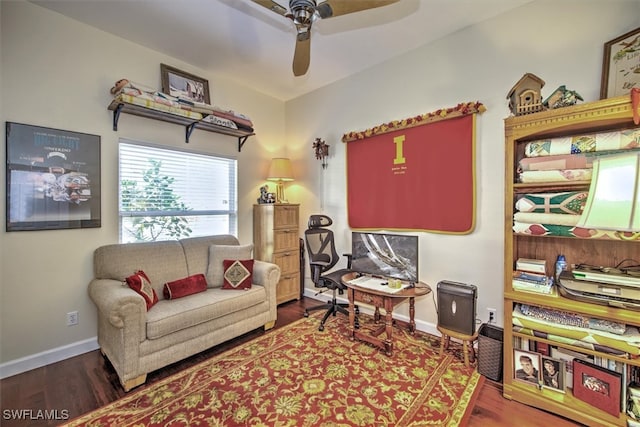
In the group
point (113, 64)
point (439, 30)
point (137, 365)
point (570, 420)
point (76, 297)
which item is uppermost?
point (439, 30)

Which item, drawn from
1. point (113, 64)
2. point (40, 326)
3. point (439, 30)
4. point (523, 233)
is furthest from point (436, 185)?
point (40, 326)

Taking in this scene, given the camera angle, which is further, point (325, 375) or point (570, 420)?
point (325, 375)

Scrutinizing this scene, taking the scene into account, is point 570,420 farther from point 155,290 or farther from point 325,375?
point 155,290

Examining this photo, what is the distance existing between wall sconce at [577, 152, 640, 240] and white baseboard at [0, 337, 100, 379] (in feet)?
12.8

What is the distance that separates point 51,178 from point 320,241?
8.36ft

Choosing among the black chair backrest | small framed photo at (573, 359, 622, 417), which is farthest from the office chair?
small framed photo at (573, 359, 622, 417)

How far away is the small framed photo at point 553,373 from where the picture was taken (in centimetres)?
174

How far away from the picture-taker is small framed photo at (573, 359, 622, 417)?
155 cm

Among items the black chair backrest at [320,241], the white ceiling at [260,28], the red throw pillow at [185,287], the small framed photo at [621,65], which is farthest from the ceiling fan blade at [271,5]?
the red throw pillow at [185,287]

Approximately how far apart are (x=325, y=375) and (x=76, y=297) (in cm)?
230

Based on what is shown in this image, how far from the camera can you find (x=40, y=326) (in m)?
2.27

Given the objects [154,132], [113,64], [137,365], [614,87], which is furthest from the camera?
[154,132]

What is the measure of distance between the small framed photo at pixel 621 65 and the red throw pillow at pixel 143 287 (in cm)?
370

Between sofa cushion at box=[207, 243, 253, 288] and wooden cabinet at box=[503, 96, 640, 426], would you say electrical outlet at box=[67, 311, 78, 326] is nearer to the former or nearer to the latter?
sofa cushion at box=[207, 243, 253, 288]
